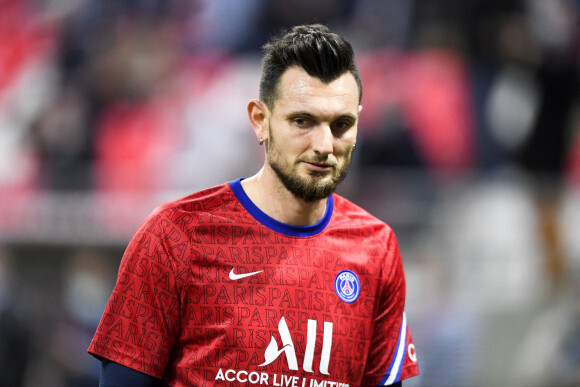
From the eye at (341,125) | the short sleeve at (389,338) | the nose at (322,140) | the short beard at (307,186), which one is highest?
the eye at (341,125)

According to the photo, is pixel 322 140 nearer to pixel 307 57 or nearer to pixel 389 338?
pixel 307 57

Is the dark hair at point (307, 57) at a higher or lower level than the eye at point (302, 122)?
higher

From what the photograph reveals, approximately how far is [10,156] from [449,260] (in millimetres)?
3938

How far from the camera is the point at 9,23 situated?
7.84m

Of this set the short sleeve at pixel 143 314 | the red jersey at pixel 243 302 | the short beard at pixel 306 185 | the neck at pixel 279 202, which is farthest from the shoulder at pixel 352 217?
the short sleeve at pixel 143 314

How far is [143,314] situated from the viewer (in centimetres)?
228

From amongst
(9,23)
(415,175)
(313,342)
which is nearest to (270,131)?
(313,342)

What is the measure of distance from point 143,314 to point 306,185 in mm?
603

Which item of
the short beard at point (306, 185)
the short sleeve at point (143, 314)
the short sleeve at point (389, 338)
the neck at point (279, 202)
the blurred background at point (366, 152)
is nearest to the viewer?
the short sleeve at point (143, 314)

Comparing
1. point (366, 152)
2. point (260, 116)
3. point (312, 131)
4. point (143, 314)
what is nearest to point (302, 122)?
point (312, 131)

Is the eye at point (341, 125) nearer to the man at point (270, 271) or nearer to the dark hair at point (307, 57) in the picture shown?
the man at point (270, 271)

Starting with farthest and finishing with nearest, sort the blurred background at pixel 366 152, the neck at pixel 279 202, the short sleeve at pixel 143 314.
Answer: the blurred background at pixel 366 152
the neck at pixel 279 202
the short sleeve at pixel 143 314

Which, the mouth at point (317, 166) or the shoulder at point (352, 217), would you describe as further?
the shoulder at point (352, 217)

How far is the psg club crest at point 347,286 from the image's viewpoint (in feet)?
8.11
